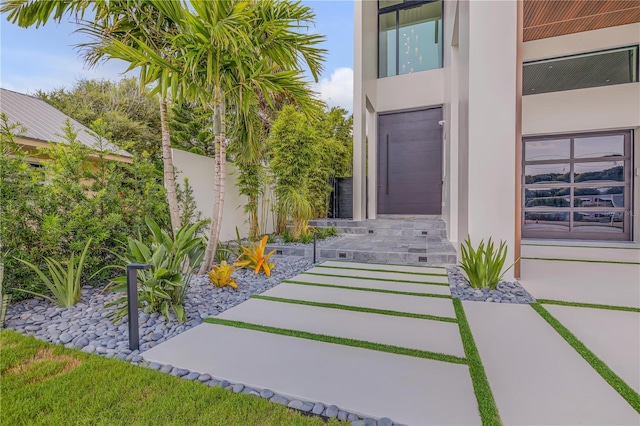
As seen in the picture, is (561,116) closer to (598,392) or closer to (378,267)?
(378,267)

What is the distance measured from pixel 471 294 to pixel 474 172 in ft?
4.97

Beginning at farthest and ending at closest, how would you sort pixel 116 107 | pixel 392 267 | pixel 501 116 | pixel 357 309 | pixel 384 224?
1. pixel 116 107
2. pixel 384 224
3. pixel 392 267
4. pixel 501 116
5. pixel 357 309

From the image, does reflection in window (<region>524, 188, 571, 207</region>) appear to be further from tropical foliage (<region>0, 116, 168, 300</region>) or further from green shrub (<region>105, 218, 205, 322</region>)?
tropical foliage (<region>0, 116, 168, 300</region>)

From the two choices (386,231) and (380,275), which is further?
(386,231)

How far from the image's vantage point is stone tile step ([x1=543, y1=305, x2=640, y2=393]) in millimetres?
1880

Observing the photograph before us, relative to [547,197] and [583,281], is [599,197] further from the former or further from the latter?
[583,281]

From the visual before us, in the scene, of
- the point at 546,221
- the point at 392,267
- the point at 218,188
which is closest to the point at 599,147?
the point at 546,221

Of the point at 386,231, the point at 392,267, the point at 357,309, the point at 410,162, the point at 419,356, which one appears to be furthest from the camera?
the point at 410,162

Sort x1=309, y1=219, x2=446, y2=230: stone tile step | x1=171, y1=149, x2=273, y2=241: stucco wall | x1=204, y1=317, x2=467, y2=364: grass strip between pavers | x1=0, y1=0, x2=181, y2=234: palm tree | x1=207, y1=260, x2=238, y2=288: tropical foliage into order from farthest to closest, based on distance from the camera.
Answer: x1=309, y1=219, x2=446, y2=230: stone tile step
x1=171, y1=149, x2=273, y2=241: stucco wall
x1=207, y1=260, x2=238, y2=288: tropical foliage
x1=0, y1=0, x2=181, y2=234: palm tree
x1=204, y1=317, x2=467, y2=364: grass strip between pavers

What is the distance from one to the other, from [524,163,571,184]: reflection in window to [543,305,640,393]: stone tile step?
243 inches

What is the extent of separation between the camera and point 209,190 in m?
5.66

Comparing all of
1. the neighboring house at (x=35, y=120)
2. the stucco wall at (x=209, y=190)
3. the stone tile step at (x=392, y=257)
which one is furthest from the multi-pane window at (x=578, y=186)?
the neighboring house at (x=35, y=120)

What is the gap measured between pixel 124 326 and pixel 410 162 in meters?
7.77

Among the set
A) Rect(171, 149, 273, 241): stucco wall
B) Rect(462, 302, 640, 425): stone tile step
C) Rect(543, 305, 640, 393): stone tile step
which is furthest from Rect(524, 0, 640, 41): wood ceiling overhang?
Rect(171, 149, 273, 241): stucco wall
